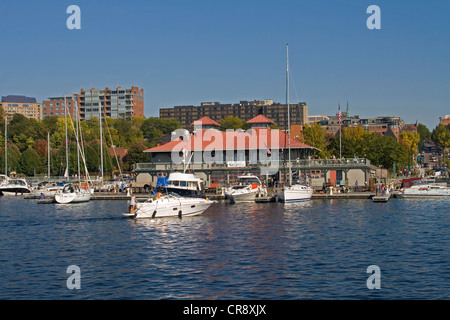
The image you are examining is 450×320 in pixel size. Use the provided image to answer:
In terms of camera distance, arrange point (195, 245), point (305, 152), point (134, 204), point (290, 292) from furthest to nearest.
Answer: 1. point (305, 152)
2. point (134, 204)
3. point (195, 245)
4. point (290, 292)

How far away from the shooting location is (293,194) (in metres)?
67.4

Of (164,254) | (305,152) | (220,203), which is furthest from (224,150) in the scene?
(164,254)

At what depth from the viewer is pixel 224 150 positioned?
304 feet

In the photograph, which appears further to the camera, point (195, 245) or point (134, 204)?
point (134, 204)

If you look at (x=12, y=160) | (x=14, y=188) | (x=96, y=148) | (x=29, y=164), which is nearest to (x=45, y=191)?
(x=14, y=188)

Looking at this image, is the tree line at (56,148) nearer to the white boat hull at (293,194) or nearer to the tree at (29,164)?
the tree at (29,164)

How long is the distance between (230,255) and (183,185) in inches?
1069

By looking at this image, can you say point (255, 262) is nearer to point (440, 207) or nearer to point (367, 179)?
point (440, 207)

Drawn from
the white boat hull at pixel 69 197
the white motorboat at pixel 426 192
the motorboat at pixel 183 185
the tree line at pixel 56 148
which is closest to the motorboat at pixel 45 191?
the white boat hull at pixel 69 197

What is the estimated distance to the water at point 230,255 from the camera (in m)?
25.0

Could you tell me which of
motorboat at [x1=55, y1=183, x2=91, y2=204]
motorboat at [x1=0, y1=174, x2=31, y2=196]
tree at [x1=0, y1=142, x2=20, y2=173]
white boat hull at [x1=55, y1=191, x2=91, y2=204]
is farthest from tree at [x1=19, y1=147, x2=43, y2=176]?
white boat hull at [x1=55, y1=191, x2=91, y2=204]

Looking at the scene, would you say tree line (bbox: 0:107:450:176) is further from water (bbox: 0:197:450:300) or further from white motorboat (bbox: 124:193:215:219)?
water (bbox: 0:197:450:300)

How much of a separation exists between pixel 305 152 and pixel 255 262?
63147 mm

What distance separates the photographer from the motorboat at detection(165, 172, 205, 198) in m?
58.8
